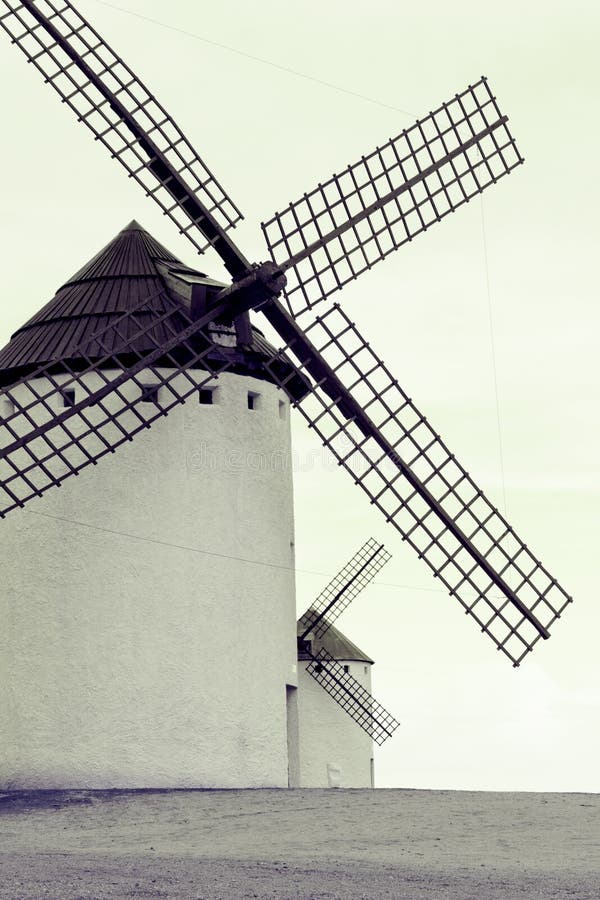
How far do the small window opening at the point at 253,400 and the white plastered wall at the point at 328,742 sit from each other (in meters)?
6.91

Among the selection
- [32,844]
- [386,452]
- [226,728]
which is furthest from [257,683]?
[32,844]

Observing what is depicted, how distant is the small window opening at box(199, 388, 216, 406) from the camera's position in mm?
22250

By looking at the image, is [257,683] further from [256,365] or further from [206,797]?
[256,365]

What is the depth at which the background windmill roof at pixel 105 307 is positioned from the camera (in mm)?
22000

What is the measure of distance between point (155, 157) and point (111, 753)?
8.34 meters

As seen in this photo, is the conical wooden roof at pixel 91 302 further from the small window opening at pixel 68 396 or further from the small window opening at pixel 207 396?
the small window opening at pixel 207 396

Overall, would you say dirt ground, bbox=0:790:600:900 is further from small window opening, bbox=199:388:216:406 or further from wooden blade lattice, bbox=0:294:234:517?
small window opening, bbox=199:388:216:406

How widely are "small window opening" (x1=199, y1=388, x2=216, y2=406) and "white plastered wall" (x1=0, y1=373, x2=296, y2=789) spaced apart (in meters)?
0.11

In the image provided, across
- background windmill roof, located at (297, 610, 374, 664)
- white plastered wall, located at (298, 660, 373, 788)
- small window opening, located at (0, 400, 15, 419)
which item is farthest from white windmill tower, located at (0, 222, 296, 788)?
background windmill roof, located at (297, 610, 374, 664)

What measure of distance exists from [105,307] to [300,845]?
9.35 m

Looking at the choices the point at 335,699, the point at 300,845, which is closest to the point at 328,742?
the point at 335,699

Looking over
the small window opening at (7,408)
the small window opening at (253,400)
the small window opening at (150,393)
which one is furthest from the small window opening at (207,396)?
the small window opening at (7,408)

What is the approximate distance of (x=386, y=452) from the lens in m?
21.1

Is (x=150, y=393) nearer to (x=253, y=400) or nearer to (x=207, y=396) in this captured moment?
(x=207, y=396)
